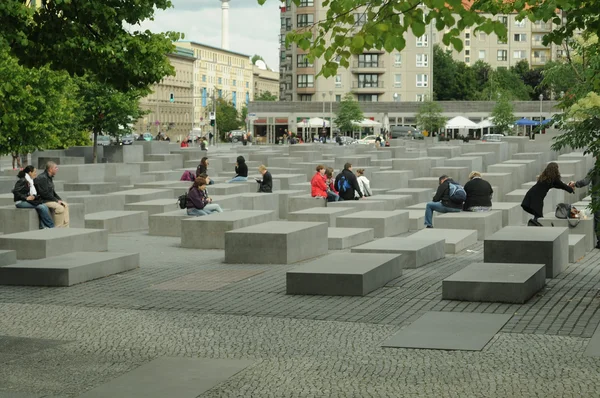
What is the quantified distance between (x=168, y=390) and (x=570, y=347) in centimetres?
375

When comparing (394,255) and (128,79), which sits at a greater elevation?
(128,79)

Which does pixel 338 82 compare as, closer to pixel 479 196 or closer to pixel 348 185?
pixel 348 185

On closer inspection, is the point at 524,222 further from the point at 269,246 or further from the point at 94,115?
the point at 94,115

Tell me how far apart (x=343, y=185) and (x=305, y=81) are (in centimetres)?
10126

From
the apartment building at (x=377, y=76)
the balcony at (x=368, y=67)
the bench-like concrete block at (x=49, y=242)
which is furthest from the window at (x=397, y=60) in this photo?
the bench-like concrete block at (x=49, y=242)

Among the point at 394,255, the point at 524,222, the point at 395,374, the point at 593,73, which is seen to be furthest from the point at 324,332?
the point at 524,222

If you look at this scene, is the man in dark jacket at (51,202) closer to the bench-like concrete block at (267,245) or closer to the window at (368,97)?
the bench-like concrete block at (267,245)

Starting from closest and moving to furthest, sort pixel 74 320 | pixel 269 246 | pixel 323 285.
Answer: pixel 74 320
pixel 323 285
pixel 269 246

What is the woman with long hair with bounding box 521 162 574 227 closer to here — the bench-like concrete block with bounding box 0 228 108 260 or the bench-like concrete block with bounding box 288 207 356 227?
the bench-like concrete block with bounding box 288 207 356 227

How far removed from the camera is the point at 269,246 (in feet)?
55.6

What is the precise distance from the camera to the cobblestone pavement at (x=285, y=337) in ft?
27.8

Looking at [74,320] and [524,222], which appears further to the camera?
[524,222]

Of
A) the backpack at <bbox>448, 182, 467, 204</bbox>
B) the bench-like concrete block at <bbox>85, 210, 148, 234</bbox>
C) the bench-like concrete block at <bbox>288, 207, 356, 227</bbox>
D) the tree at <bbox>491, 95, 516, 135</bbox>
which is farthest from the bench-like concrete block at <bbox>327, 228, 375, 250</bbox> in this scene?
the tree at <bbox>491, 95, 516, 135</bbox>

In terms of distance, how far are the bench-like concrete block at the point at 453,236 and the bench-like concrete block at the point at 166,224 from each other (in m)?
5.28
